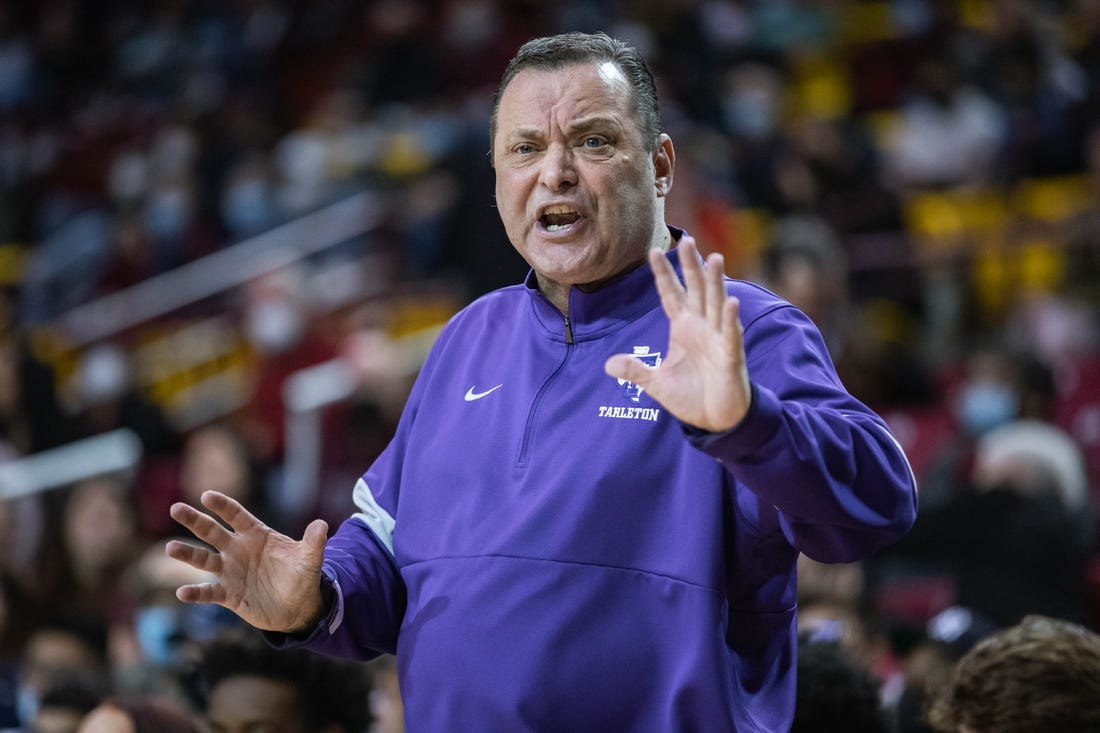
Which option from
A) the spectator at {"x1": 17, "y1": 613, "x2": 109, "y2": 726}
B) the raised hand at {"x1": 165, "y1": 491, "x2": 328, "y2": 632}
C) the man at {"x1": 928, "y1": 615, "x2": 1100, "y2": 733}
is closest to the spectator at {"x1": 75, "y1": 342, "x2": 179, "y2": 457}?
the spectator at {"x1": 17, "y1": 613, "x2": 109, "y2": 726}

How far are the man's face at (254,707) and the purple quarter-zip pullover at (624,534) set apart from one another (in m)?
0.66

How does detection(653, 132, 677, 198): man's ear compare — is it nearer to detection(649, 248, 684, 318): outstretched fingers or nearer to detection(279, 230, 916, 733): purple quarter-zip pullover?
detection(279, 230, 916, 733): purple quarter-zip pullover

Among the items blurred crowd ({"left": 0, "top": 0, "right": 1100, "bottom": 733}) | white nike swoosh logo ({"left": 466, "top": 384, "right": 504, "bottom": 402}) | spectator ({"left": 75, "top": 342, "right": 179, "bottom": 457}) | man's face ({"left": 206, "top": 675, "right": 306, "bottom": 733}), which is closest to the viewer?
white nike swoosh logo ({"left": 466, "top": 384, "right": 504, "bottom": 402})

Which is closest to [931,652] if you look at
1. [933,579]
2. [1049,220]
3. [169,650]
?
[933,579]

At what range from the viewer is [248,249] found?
34.1 feet

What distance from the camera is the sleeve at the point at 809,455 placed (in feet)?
6.30

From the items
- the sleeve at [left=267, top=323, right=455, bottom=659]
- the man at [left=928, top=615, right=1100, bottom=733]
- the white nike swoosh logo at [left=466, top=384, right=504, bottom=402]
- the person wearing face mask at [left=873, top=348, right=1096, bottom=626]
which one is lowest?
the person wearing face mask at [left=873, top=348, right=1096, bottom=626]

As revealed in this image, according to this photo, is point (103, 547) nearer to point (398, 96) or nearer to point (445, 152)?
point (445, 152)

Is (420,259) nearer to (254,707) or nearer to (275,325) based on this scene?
(275,325)

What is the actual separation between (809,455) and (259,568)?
3.06 feet

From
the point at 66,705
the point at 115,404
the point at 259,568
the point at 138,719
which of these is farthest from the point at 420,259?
the point at 259,568

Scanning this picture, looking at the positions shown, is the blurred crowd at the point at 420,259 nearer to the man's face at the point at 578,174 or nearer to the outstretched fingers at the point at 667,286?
the man's face at the point at 578,174

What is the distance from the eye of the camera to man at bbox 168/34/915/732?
2.01 meters

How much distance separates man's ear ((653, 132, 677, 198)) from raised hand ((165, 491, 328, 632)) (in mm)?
789
